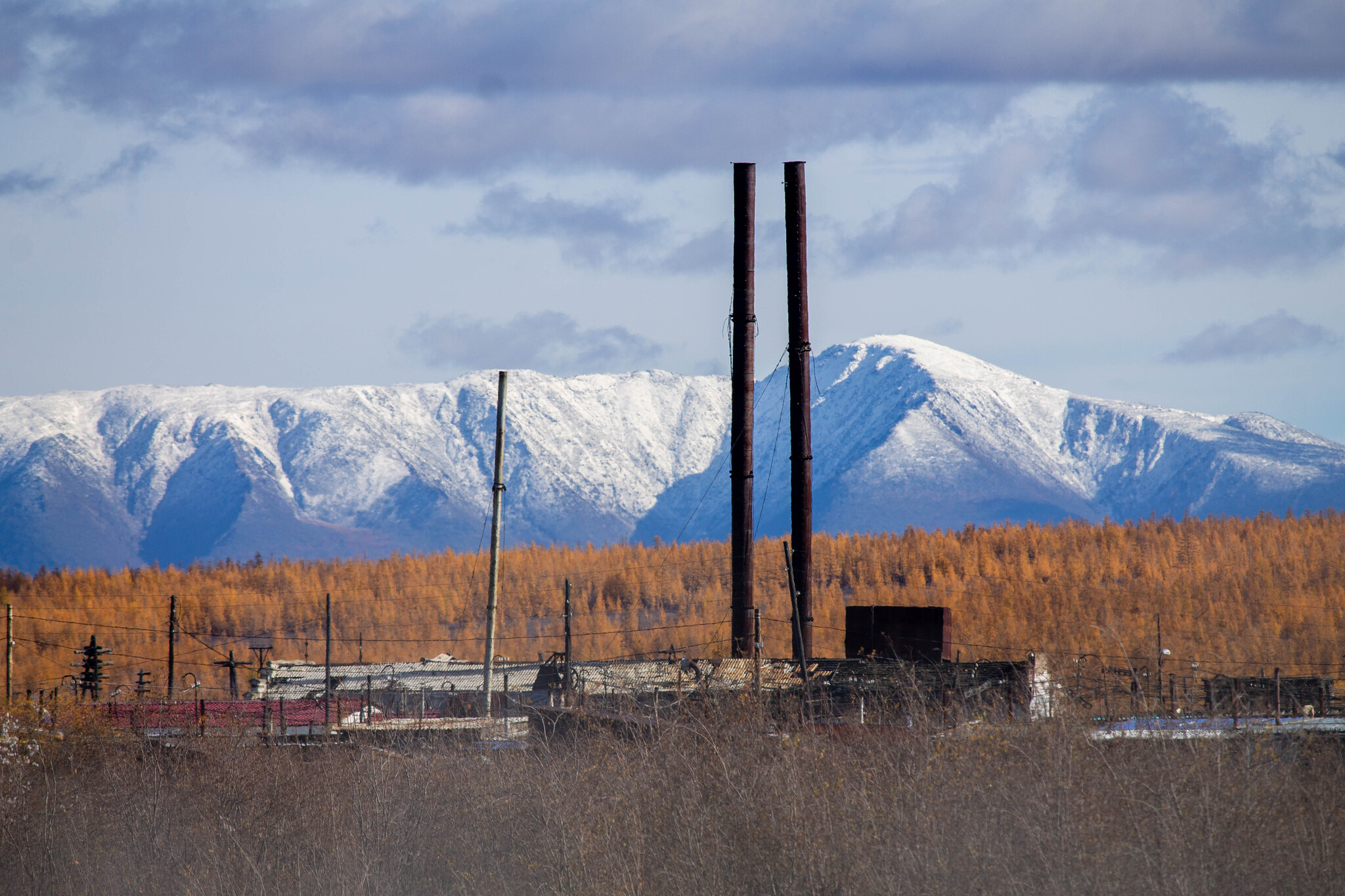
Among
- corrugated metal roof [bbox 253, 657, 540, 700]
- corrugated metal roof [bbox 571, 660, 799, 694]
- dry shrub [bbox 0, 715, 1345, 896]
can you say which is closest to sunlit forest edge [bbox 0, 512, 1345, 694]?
corrugated metal roof [bbox 253, 657, 540, 700]

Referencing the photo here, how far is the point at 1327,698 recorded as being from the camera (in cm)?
3094

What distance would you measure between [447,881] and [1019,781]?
752 cm

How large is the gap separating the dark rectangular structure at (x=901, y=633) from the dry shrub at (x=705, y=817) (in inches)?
379

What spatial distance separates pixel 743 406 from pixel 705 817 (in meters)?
13.9

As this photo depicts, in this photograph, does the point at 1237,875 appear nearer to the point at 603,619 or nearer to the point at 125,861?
the point at 125,861

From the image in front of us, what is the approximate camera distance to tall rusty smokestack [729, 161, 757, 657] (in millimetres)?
26719

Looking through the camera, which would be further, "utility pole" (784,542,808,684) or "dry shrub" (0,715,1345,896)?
"utility pole" (784,542,808,684)

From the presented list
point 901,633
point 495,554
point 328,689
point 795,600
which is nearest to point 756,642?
point 795,600

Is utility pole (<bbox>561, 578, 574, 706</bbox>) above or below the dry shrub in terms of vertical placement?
above

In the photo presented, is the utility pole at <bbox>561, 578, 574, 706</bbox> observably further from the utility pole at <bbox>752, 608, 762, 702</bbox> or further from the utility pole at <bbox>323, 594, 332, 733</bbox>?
the utility pole at <bbox>323, 594, 332, 733</bbox>

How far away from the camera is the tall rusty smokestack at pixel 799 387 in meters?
25.3

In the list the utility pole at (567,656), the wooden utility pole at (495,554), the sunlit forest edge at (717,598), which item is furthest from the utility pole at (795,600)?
the sunlit forest edge at (717,598)

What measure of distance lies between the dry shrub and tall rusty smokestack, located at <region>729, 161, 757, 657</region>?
590 cm

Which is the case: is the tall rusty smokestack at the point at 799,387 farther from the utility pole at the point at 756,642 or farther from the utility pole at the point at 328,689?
the utility pole at the point at 328,689
